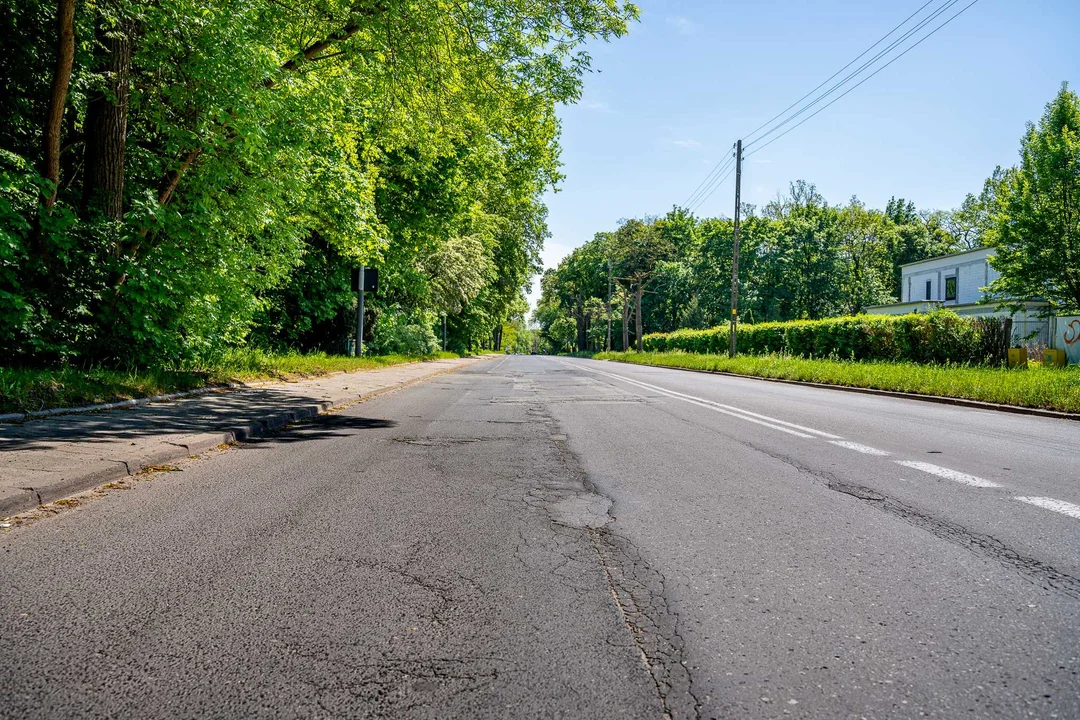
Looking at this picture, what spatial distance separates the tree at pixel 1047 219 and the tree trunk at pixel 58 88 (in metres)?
34.0

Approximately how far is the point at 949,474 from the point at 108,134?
1208 cm

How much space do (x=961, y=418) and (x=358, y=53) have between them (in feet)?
41.0

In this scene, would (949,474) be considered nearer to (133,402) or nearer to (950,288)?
(133,402)

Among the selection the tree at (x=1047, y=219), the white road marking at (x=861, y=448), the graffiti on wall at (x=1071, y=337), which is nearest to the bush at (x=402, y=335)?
the white road marking at (x=861, y=448)

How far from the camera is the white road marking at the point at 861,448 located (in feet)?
20.8

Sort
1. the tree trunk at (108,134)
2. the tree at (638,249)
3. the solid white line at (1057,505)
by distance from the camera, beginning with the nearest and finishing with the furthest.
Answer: the solid white line at (1057,505)
the tree trunk at (108,134)
the tree at (638,249)

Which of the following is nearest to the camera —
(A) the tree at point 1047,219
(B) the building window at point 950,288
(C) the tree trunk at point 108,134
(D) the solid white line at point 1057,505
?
(D) the solid white line at point 1057,505

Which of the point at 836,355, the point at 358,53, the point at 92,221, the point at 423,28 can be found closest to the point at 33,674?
the point at 92,221

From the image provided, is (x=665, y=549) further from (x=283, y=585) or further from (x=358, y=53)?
(x=358, y=53)

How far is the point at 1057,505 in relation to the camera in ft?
14.1

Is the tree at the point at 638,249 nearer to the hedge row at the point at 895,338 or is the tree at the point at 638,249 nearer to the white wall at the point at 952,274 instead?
the white wall at the point at 952,274

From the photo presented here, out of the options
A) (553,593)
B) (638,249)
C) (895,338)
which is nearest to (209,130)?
(553,593)

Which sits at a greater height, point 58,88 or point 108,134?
point 58,88

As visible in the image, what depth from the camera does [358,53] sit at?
1230cm
